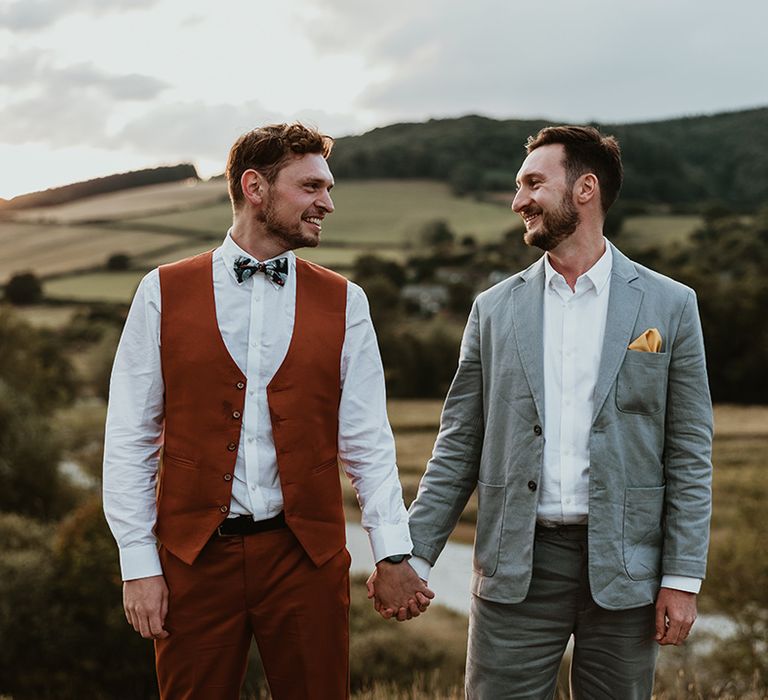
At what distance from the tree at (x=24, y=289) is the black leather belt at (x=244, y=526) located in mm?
45097

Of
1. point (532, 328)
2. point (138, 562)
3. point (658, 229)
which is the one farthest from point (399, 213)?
point (138, 562)

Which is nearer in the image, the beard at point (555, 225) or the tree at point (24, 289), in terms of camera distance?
the beard at point (555, 225)

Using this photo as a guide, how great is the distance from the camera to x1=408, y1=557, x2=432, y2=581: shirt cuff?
10.8ft

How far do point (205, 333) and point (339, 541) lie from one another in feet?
2.56

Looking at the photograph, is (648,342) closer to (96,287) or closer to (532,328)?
(532,328)

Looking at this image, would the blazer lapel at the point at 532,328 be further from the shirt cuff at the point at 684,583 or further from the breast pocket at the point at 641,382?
the shirt cuff at the point at 684,583

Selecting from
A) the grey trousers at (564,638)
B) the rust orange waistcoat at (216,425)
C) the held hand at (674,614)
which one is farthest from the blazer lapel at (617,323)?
the rust orange waistcoat at (216,425)

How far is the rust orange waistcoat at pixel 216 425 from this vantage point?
2.93 m

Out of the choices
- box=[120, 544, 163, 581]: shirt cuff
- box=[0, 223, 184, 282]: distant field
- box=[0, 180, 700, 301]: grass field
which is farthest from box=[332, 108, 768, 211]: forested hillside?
box=[120, 544, 163, 581]: shirt cuff

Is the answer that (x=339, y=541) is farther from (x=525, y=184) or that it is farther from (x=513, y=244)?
(x=513, y=244)

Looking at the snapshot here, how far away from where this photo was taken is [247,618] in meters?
2.99

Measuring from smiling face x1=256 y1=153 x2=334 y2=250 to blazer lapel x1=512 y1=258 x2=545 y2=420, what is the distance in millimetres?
731

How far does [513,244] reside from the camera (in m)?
53.5

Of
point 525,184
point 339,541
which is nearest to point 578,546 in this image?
point 339,541
